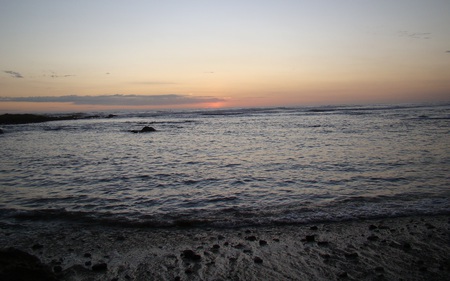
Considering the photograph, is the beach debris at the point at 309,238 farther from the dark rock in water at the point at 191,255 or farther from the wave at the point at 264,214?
the dark rock in water at the point at 191,255

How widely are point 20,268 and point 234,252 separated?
4011mm

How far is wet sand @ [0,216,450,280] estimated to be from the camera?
5488mm

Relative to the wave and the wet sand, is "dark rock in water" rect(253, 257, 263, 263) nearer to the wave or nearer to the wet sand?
the wet sand

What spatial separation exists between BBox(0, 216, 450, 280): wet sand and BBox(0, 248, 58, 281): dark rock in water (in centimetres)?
1

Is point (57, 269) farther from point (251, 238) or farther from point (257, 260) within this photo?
point (251, 238)

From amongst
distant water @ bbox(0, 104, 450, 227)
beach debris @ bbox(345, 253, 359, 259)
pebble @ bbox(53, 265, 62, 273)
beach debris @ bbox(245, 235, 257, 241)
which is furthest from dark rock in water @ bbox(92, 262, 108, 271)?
beach debris @ bbox(345, 253, 359, 259)

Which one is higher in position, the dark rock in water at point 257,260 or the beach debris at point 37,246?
the beach debris at point 37,246

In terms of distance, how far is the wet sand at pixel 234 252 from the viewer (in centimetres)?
549

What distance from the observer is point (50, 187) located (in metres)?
12.4

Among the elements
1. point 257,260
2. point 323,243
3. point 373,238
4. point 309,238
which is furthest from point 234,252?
point 373,238

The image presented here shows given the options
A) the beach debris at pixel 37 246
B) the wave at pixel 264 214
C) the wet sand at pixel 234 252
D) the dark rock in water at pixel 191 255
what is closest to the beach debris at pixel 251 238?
the wet sand at pixel 234 252

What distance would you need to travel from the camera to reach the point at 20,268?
4516 millimetres

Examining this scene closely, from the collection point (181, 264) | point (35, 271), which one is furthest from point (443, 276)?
point (35, 271)

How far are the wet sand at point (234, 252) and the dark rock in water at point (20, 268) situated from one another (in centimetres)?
1
